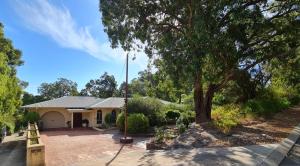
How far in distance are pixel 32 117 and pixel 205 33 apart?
22411 mm

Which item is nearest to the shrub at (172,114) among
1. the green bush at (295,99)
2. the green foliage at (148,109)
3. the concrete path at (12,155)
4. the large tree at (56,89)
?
the green foliage at (148,109)

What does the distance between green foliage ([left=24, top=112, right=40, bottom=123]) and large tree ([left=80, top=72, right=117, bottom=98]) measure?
4002 cm

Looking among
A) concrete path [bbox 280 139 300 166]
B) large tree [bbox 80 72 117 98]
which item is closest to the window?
concrete path [bbox 280 139 300 166]

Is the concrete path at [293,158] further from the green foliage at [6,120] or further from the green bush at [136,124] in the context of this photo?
the green foliage at [6,120]

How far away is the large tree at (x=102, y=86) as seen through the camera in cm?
6781

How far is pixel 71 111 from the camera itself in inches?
1137

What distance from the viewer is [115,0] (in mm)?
13477

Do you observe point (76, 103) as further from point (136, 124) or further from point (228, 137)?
point (228, 137)

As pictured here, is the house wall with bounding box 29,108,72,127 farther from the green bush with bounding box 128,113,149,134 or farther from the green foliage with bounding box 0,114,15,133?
the green bush with bounding box 128,113,149,134

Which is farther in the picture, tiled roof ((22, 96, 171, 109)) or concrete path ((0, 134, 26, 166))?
tiled roof ((22, 96, 171, 109))

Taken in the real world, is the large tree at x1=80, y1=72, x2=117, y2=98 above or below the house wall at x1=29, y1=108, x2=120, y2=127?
above

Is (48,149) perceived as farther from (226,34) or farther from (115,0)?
(226,34)

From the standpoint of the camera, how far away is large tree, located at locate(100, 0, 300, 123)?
1173 cm

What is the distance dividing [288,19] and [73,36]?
44.1 feet
